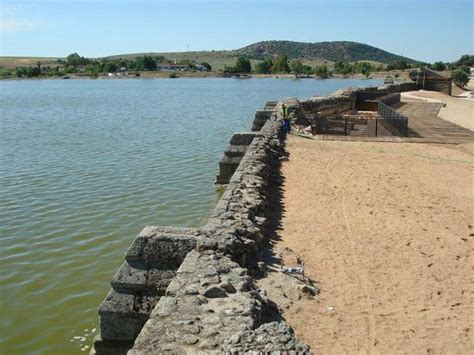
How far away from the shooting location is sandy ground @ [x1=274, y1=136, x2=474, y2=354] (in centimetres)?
535

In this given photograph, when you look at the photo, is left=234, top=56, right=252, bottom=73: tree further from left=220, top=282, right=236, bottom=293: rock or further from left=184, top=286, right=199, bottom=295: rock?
left=184, top=286, right=199, bottom=295: rock

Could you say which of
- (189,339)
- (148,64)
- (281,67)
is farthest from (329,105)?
(148,64)

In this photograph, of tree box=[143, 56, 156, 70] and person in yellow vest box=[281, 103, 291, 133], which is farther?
tree box=[143, 56, 156, 70]

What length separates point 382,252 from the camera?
767 centimetres

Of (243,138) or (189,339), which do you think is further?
(243,138)

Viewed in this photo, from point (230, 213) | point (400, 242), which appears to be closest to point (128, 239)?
point (230, 213)

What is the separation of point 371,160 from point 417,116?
15.2m

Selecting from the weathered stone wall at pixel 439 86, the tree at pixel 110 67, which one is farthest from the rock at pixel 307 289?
the tree at pixel 110 67

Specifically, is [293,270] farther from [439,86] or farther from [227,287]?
[439,86]

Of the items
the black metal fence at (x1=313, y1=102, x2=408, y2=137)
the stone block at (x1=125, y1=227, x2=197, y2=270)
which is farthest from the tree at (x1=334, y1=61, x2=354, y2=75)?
the stone block at (x1=125, y1=227, x2=197, y2=270)

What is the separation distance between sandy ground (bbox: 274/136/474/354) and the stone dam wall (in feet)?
2.33

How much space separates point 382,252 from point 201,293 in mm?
3754

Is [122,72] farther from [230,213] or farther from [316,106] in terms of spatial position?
[230,213]

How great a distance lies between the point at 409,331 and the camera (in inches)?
213
